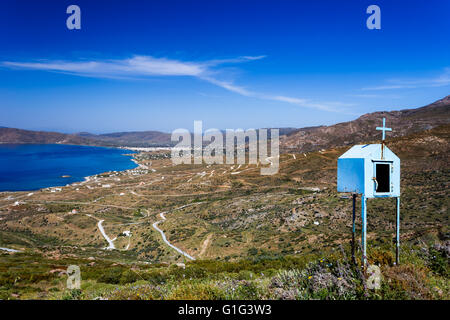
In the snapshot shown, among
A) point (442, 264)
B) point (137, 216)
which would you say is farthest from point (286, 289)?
point (137, 216)

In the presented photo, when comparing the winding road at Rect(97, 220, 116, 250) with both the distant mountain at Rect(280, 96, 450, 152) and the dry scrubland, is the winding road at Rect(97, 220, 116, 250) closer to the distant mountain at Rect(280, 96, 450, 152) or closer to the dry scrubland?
the dry scrubland

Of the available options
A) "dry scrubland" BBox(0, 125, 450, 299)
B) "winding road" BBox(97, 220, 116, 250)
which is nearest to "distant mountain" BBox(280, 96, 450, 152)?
"dry scrubland" BBox(0, 125, 450, 299)

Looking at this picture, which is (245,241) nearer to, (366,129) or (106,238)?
(106,238)

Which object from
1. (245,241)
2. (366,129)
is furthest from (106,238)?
(366,129)

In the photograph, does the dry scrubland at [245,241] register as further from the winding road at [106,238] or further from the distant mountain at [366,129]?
the distant mountain at [366,129]
